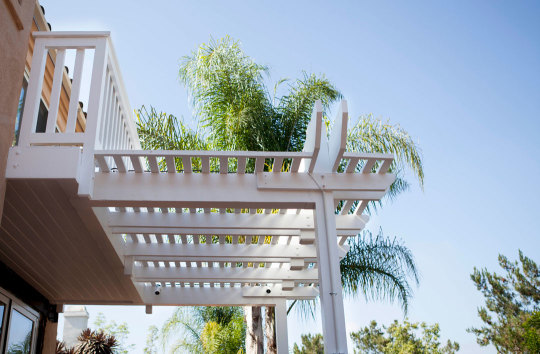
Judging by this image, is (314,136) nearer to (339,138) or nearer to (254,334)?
Answer: (339,138)

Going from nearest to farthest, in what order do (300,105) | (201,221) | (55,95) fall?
(55,95) < (201,221) < (300,105)

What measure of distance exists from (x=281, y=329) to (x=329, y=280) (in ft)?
9.58

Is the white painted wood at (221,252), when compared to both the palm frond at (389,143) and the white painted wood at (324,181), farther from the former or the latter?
the palm frond at (389,143)

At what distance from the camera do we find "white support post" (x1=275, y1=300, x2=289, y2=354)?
20.3 ft

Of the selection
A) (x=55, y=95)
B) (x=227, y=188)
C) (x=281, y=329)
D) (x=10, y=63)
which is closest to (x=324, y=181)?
(x=227, y=188)

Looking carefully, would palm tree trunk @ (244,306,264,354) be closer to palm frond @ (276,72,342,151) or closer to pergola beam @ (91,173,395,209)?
palm frond @ (276,72,342,151)

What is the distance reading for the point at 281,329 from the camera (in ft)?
20.8

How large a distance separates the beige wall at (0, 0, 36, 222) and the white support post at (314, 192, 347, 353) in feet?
6.74

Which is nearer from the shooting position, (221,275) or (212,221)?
(212,221)

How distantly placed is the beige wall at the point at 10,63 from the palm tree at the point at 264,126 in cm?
531

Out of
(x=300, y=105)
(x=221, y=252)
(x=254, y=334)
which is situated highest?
(x=300, y=105)

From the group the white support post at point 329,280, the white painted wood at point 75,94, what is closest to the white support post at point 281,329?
the white support post at point 329,280

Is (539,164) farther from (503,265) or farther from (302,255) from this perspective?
(302,255)

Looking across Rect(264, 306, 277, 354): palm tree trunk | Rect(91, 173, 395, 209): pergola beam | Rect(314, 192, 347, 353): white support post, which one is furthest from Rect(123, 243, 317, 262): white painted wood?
Rect(264, 306, 277, 354): palm tree trunk
